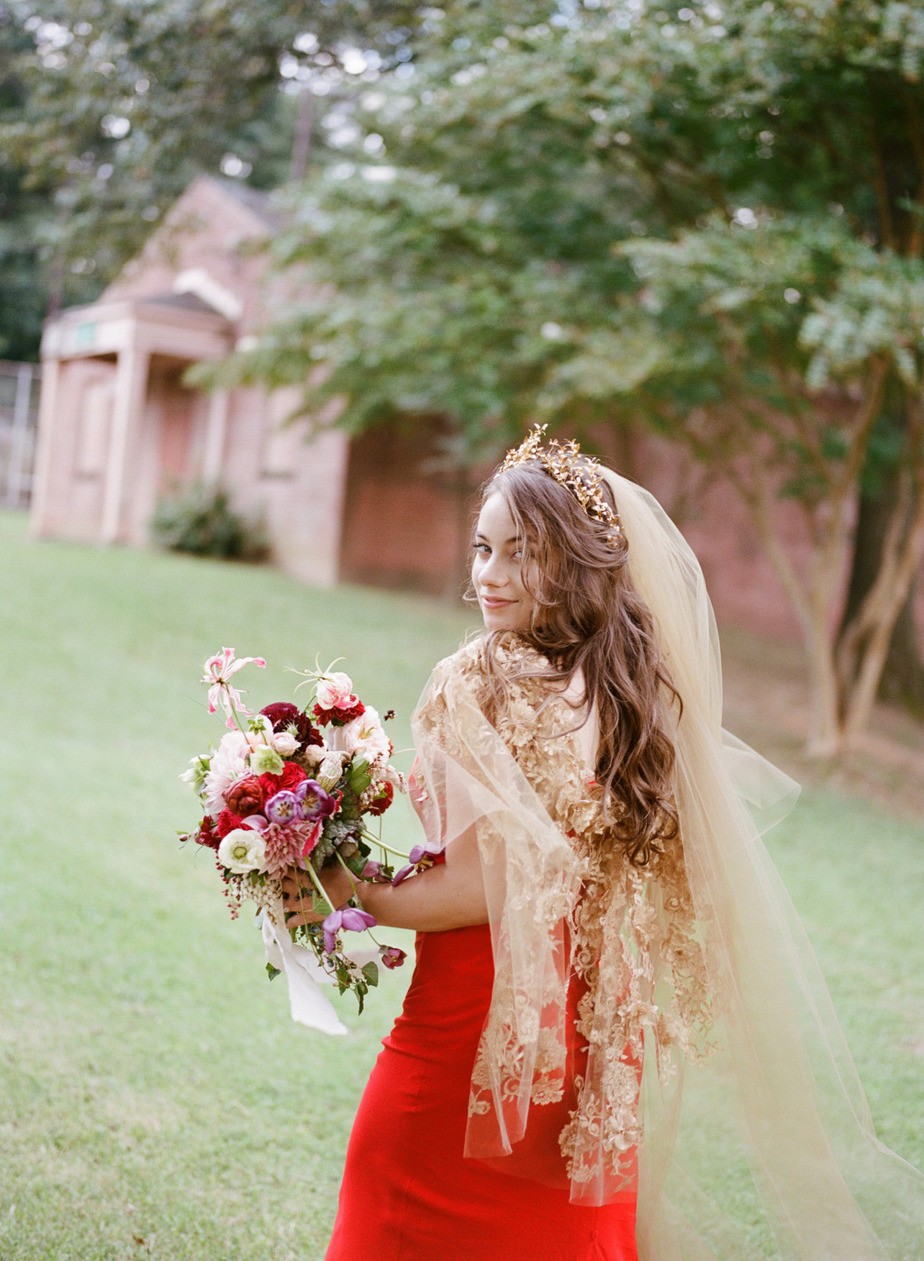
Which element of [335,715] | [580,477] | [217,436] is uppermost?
[217,436]

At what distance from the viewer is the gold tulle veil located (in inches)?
82.0

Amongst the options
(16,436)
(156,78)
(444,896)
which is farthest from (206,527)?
(444,896)

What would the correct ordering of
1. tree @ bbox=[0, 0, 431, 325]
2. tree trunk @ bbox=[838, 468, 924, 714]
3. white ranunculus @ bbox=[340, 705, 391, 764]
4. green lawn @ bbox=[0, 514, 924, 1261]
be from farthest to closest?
tree trunk @ bbox=[838, 468, 924, 714]
tree @ bbox=[0, 0, 431, 325]
green lawn @ bbox=[0, 514, 924, 1261]
white ranunculus @ bbox=[340, 705, 391, 764]

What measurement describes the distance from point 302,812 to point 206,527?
16728 mm

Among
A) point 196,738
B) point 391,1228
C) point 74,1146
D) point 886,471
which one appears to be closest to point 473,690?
point 391,1228

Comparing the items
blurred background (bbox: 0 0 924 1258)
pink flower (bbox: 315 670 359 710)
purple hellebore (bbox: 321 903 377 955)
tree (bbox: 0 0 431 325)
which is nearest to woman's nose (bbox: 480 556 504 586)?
pink flower (bbox: 315 670 359 710)

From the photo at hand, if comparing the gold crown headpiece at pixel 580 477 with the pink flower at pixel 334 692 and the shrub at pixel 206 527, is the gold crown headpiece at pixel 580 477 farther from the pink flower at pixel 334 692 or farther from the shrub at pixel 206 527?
the shrub at pixel 206 527

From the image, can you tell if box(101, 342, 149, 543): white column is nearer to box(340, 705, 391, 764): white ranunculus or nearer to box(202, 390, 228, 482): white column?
box(202, 390, 228, 482): white column

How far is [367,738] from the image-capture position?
2.29 metres

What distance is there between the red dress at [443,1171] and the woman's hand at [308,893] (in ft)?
0.60

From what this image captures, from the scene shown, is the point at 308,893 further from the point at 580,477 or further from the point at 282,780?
the point at 580,477

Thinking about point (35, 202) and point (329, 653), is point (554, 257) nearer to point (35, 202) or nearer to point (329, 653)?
point (329, 653)

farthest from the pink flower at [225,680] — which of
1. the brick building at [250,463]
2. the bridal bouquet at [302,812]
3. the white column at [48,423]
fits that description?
the white column at [48,423]

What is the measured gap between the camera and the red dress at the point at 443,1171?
2160mm
